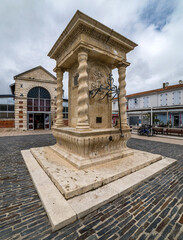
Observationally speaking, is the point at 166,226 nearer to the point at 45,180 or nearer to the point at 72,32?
Answer: the point at 45,180

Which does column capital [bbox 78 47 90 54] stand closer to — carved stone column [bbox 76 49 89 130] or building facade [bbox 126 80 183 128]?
carved stone column [bbox 76 49 89 130]

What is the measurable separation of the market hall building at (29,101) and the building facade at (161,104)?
12.7m

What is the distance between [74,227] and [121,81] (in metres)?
4.62

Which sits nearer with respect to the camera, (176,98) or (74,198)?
(74,198)

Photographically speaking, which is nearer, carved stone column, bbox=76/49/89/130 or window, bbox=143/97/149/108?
carved stone column, bbox=76/49/89/130

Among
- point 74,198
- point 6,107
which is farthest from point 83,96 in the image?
point 6,107

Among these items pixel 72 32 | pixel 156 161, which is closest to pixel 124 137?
pixel 156 161

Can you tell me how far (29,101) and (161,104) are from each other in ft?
80.4

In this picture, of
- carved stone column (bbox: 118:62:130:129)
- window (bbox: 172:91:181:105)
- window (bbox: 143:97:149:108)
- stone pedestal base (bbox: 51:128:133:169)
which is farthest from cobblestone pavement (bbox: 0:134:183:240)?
window (bbox: 143:97:149:108)

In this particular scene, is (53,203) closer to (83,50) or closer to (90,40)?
(83,50)

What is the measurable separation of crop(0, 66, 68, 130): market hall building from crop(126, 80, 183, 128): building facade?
12689 mm

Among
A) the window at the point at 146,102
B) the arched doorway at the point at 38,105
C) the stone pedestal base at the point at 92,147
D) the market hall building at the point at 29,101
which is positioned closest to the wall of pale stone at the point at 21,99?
the market hall building at the point at 29,101

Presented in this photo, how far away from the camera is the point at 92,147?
3645 mm

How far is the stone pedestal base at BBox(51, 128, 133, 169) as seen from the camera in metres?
3.42
